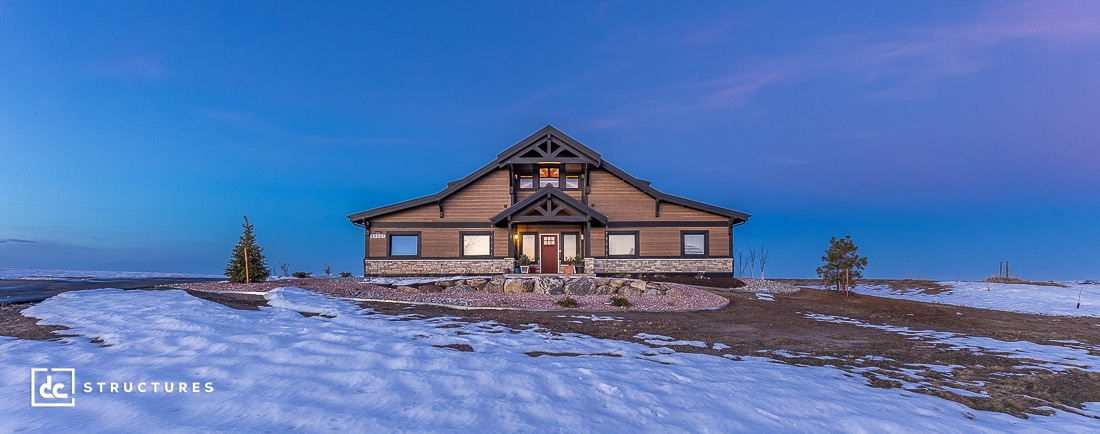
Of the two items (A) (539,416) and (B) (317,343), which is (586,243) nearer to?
(B) (317,343)

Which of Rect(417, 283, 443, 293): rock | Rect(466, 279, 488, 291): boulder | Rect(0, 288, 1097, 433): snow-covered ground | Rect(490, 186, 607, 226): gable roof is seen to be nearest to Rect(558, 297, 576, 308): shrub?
Rect(466, 279, 488, 291): boulder

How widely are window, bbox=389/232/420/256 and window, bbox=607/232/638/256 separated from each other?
30.5 ft

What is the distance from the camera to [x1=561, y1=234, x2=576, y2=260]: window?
78.5 ft

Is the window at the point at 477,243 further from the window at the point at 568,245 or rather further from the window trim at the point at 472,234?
the window at the point at 568,245

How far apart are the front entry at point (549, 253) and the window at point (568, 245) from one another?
0.35 meters

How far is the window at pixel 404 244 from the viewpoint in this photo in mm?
23094

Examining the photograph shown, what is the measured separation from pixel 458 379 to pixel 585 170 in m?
19.6

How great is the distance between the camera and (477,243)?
76.7 ft

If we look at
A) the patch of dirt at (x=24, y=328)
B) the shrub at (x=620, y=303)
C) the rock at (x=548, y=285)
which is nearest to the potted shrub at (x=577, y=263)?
the rock at (x=548, y=285)

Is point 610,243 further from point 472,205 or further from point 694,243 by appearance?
point 472,205

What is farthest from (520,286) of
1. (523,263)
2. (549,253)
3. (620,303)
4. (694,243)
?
(694,243)

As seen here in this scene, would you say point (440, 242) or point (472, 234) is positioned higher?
point (472, 234)

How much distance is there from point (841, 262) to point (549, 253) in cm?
1248

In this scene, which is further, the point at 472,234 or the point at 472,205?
the point at 472,205
